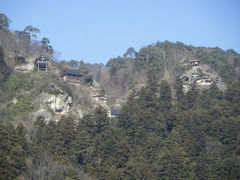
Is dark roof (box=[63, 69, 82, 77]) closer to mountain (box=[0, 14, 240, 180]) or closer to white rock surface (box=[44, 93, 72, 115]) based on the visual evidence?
mountain (box=[0, 14, 240, 180])

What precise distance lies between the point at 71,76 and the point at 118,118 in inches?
381

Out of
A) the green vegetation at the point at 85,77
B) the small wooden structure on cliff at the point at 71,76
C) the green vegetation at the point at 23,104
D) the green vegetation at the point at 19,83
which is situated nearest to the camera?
the green vegetation at the point at 23,104

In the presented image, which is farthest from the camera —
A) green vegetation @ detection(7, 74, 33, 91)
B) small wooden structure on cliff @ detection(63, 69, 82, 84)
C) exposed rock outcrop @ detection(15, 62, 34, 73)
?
small wooden structure on cliff @ detection(63, 69, 82, 84)

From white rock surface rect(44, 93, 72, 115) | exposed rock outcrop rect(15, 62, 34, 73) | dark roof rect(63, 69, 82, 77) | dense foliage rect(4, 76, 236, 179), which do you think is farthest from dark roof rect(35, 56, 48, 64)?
dense foliage rect(4, 76, 236, 179)

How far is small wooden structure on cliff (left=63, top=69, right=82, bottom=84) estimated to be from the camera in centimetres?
4956

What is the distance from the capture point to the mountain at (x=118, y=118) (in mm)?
34969

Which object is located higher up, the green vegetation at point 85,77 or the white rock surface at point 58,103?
the green vegetation at point 85,77

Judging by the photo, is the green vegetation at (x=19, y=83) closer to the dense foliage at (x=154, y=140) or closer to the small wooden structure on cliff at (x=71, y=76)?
the small wooden structure on cliff at (x=71, y=76)

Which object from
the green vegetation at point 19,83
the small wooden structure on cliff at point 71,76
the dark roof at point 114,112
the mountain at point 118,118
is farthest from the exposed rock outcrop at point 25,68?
the dark roof at point 114,112

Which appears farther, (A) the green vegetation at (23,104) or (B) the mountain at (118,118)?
(A) the green vegetation at (23,104)

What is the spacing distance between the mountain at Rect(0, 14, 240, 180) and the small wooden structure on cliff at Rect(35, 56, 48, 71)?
0.29 feet

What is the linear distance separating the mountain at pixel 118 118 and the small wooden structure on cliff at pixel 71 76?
116 mm

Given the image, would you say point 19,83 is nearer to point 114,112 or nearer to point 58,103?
point 58,103

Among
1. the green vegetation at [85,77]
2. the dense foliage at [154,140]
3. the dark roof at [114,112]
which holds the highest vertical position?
the green vegetation at [85,77]
